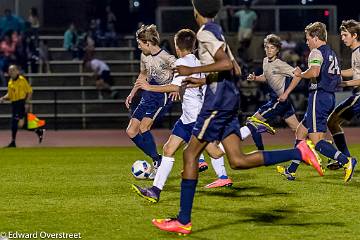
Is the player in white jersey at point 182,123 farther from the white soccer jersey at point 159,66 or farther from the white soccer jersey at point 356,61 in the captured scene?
the white soccer jersey at point 356,61

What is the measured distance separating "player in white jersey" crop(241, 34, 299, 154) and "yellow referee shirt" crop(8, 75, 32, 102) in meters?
9.00

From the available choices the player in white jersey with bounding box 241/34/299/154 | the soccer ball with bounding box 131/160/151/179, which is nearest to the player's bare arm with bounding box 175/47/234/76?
the soccer ball with bounding box 131/160/151/179

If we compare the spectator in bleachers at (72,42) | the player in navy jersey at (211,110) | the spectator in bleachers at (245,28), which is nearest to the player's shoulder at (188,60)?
the player in navy jersey at (211,110)

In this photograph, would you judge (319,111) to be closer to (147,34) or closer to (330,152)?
(330,152)

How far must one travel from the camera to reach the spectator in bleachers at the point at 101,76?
30.1 meters

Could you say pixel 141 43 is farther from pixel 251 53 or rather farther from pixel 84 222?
pixel 251 53

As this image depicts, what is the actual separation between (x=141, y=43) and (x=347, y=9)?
22794 mm

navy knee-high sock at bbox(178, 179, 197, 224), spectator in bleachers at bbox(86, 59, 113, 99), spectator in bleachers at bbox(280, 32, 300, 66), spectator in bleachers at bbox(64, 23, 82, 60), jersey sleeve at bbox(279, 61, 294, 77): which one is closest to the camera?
navy knee-high sock at bbox(178, 179, 197, 224)

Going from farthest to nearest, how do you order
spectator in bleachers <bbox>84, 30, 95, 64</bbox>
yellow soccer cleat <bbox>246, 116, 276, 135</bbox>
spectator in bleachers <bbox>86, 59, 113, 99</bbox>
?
spectator in bleachers <bbox>84, 30, 95, 64</bbox>
spectator in bleachers <bbox>86, 59, 113, 99</bbox>
yellow soccer cleat <bbox>246, 116, 276, 135</bbox>

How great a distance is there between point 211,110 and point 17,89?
1408 cm

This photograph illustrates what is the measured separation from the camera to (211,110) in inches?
356

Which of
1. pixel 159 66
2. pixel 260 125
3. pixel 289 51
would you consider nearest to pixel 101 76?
pixel 289 51

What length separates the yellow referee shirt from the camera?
22.5 meters

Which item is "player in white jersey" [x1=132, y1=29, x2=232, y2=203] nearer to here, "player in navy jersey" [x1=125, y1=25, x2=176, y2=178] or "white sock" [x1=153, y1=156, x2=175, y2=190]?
"white sock" [x1=153, y1=156, x2=175, y2=190]
